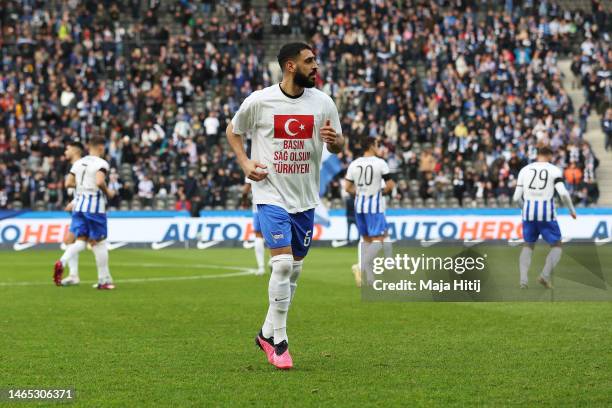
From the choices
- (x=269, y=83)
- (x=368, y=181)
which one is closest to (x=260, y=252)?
(x=368, y=181)

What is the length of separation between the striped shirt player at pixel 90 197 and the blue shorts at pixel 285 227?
8990mm

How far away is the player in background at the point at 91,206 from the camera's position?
18031 millimetres

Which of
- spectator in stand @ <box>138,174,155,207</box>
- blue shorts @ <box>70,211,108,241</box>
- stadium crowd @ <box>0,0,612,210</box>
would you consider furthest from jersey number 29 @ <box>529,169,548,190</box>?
spectator in stand @ <box>138,174,155,207</box>

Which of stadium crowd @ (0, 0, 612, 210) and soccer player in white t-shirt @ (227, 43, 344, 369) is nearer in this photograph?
soccer player in white t-shirt @ (227, 43, 344, 369)

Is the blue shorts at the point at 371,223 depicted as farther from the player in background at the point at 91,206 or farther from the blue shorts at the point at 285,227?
the blue shorts at the point at 285,227

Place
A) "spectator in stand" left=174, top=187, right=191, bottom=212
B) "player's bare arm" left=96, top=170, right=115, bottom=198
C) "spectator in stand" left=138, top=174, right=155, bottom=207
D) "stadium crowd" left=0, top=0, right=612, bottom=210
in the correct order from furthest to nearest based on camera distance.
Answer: "stadium crowd" left=0, top=0, right=612, bottom=210
"spectator in stand" left=138, top=174, right=155, bottom=207
"spectator in stand" left=174, top=187, right=191, bottom=212
"player's bare arm" left=96, top=170, right=115, bottom=198

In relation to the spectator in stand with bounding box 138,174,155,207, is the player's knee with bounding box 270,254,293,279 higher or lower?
higher

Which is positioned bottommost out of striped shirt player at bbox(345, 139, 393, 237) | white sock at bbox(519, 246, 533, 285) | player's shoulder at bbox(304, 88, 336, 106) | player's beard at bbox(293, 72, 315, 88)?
white sock at bbox(519, 246, 533, 285)

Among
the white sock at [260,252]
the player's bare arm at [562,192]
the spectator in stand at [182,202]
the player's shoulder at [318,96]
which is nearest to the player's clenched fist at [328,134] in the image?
the player's shoulder at [318,96]

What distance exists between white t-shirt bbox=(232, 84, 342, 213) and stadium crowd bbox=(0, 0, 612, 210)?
2644 cm

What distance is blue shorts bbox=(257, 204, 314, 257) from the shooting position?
928 cm

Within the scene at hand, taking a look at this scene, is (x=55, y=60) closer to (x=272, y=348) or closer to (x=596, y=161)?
(x=596, y=161)

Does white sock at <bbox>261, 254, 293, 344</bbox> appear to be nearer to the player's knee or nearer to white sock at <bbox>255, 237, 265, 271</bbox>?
the player's knee

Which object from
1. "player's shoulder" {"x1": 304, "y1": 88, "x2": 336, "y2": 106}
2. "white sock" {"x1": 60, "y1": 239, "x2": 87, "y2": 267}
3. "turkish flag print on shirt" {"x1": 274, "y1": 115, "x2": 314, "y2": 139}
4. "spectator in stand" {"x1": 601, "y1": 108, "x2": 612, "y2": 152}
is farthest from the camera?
"spectator in stand" {"x1": 601, "y1": 108, "x2": 612, "y2": 152}
